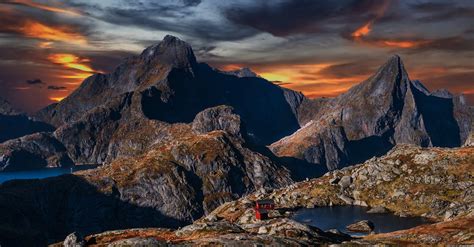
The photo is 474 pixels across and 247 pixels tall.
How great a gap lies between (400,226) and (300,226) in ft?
220

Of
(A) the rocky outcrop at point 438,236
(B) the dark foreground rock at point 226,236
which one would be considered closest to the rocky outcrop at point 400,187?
(A) the rocky outcrop at point 438,236

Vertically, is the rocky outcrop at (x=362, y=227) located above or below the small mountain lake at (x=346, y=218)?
above

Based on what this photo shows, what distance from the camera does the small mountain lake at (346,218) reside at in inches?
5389

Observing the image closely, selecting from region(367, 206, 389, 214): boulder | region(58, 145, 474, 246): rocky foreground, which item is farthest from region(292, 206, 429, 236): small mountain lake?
region(58, 145, 474, 246): rocky foreground

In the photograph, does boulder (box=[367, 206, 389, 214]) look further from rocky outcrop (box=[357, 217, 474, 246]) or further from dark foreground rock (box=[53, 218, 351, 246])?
dark foreground rock (box=[53, 218, 351, 246])

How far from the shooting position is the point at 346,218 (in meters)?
150

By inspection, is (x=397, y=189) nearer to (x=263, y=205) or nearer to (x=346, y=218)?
(x=346, y=218)

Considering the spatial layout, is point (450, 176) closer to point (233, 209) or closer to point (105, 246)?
point (233, 209)

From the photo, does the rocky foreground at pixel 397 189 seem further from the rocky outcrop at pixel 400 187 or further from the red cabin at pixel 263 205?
the red cabin at pixel 263 205

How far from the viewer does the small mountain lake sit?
13688cm

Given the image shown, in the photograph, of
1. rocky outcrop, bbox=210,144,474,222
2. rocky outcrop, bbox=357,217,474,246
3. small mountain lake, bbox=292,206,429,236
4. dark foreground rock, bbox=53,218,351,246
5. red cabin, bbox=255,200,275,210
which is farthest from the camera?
rocky outcrop, bbox=210,144,474,222

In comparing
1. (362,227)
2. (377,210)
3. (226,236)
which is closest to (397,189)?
(377,210)

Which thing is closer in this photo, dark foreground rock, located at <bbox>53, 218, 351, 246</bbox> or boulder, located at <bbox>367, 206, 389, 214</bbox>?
dark foreground rock, located at <bbox>53, 218, 351, 246</bbox>

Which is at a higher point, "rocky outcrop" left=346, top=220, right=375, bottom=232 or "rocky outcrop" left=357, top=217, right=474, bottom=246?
"rocky outcrop" left=357, top=217, right=474, bottom=246
